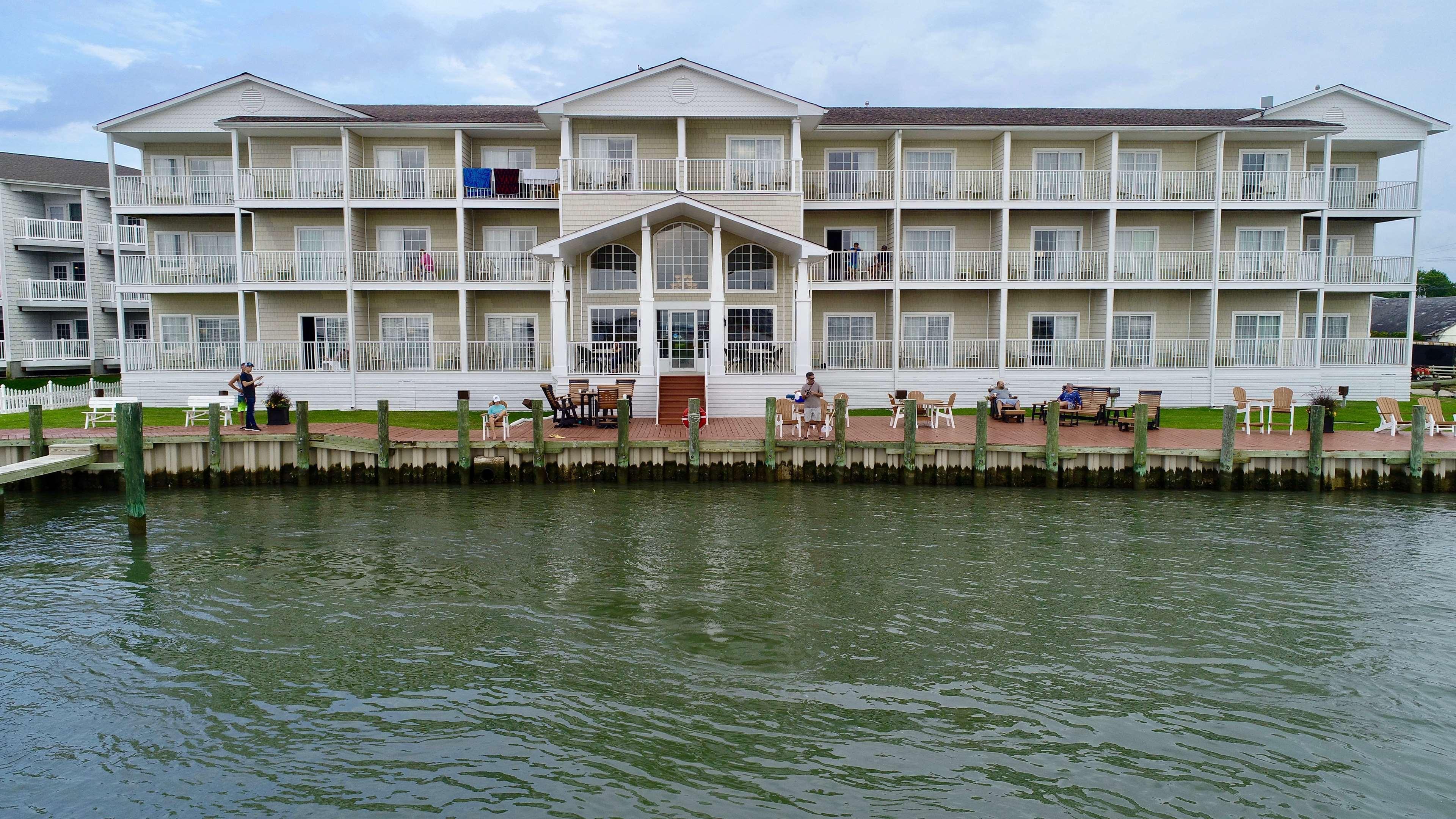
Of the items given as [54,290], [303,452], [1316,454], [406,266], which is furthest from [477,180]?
[54,290]

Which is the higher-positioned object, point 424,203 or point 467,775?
point 424,203

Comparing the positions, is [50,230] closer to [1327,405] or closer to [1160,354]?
[1160,354]

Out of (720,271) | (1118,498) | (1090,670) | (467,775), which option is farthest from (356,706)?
(720,271)

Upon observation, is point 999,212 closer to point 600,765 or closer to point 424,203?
point 424,203

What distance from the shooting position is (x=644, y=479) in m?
19.0

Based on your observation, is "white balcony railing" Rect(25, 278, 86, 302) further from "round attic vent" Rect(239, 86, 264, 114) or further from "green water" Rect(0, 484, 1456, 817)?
"green water" Rect(0, 484, 1456, 817)

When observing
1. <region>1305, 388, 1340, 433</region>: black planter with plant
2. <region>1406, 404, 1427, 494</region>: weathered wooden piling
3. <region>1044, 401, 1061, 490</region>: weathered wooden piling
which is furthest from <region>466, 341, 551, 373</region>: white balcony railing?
<region>1406, 404, 1427, 494</region>: weathered wooden piling

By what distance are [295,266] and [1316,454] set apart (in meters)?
28.2

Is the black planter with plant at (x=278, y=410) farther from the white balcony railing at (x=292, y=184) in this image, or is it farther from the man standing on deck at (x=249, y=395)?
the white balcony railing at (x=292, y=184)

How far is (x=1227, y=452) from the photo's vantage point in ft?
58.7

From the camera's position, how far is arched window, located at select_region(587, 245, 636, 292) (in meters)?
26.0

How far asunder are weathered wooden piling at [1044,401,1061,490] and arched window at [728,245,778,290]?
10.6 metres

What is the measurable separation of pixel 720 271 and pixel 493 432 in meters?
7.36

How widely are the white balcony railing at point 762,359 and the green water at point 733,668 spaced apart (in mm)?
8527
